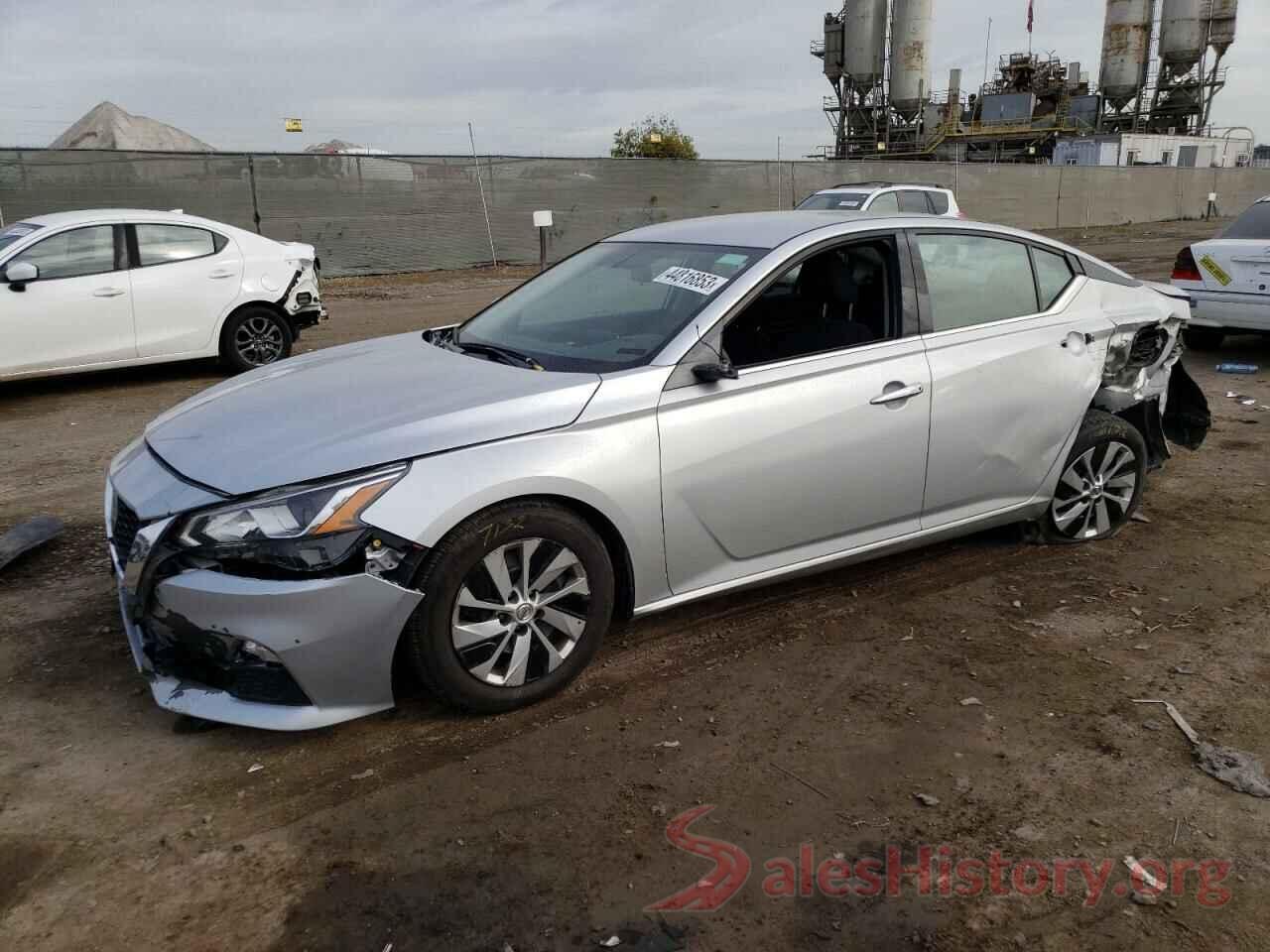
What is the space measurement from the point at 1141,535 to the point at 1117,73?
65.2m

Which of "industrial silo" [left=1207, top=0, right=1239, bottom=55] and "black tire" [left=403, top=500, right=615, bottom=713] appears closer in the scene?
"black tire" [left=403, top=500, right=615, bottom=713]

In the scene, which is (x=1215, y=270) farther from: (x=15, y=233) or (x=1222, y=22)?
(x=1222, y=22)

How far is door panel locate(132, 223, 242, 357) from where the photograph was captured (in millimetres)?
8789

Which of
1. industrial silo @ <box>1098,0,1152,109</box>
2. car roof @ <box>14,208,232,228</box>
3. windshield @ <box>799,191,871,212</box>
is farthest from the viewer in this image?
industrial silo @ <box>1098,0,1152,109</box>

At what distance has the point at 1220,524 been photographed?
5.36 metres

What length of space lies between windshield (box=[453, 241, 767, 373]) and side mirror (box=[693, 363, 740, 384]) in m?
0.18

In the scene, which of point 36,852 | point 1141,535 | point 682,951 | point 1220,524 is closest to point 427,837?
point 682,951

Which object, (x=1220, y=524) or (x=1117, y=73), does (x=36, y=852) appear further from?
(x=1117, y=73)

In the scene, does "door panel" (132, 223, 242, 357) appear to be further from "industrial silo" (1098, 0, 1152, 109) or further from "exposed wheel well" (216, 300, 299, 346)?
"industrial silo" (1098, 0, 1152, 109)

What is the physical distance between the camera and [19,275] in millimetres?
8078

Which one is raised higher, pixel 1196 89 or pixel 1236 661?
pixel 1196 89

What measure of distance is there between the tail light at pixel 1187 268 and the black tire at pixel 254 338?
8.44 metres

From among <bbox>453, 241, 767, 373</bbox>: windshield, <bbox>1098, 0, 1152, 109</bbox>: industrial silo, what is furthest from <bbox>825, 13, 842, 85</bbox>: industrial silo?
<bbox>453, 241, 767, 373</bbox>: windshield

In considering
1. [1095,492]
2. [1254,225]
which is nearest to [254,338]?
[1095,492]
